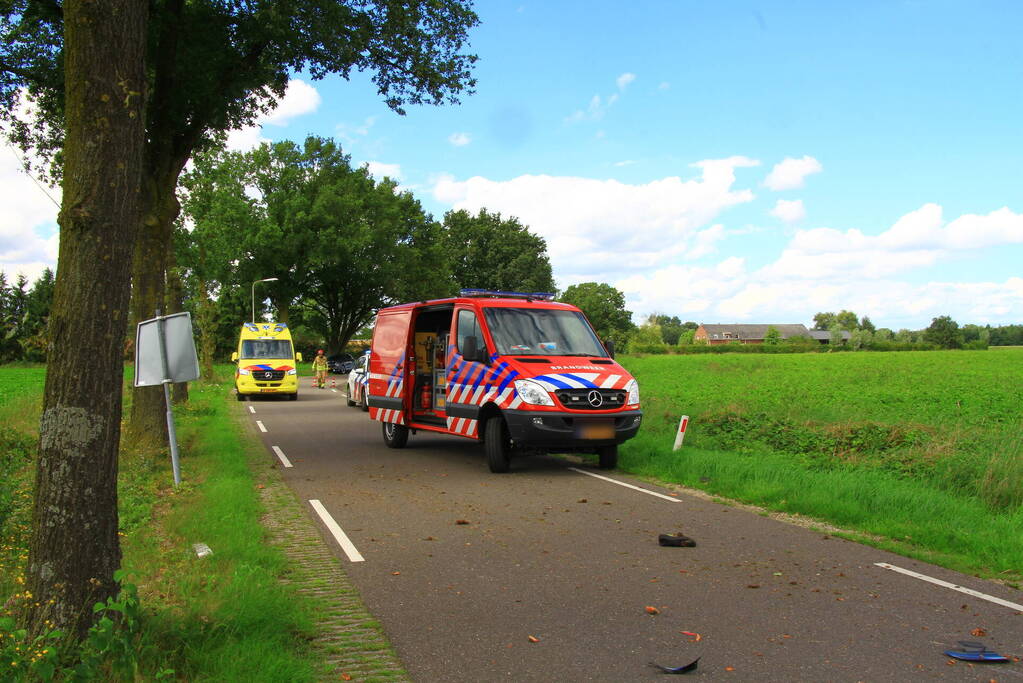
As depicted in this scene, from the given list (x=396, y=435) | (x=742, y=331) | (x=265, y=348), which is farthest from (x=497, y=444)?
(x=742, y=331)

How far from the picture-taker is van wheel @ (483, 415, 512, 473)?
11.7 metres

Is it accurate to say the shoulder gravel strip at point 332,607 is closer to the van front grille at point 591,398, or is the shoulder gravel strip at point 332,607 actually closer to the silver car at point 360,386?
the van front grille at point 591,398

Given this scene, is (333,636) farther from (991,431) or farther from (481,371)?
(991,431)

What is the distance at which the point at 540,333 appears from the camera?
1250cm

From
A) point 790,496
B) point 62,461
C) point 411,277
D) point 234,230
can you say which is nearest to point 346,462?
point 790,496

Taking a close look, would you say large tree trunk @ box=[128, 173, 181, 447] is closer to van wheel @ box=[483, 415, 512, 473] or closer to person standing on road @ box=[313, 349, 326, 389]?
van wheel @ box=[483, 415, 512, 473]

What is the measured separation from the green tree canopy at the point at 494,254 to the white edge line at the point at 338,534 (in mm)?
61411

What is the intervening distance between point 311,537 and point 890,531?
5.59 meters

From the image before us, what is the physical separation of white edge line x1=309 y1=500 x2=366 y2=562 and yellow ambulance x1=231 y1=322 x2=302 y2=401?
21.2 metres

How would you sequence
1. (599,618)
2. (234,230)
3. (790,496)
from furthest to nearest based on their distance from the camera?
(234,230) → (790,496) → (599,618)

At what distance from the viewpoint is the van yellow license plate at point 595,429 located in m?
11.3

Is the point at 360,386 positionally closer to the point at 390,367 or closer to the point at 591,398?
the point at 390,367

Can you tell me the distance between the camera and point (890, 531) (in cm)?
816

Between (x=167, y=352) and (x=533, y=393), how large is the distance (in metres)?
4.73
